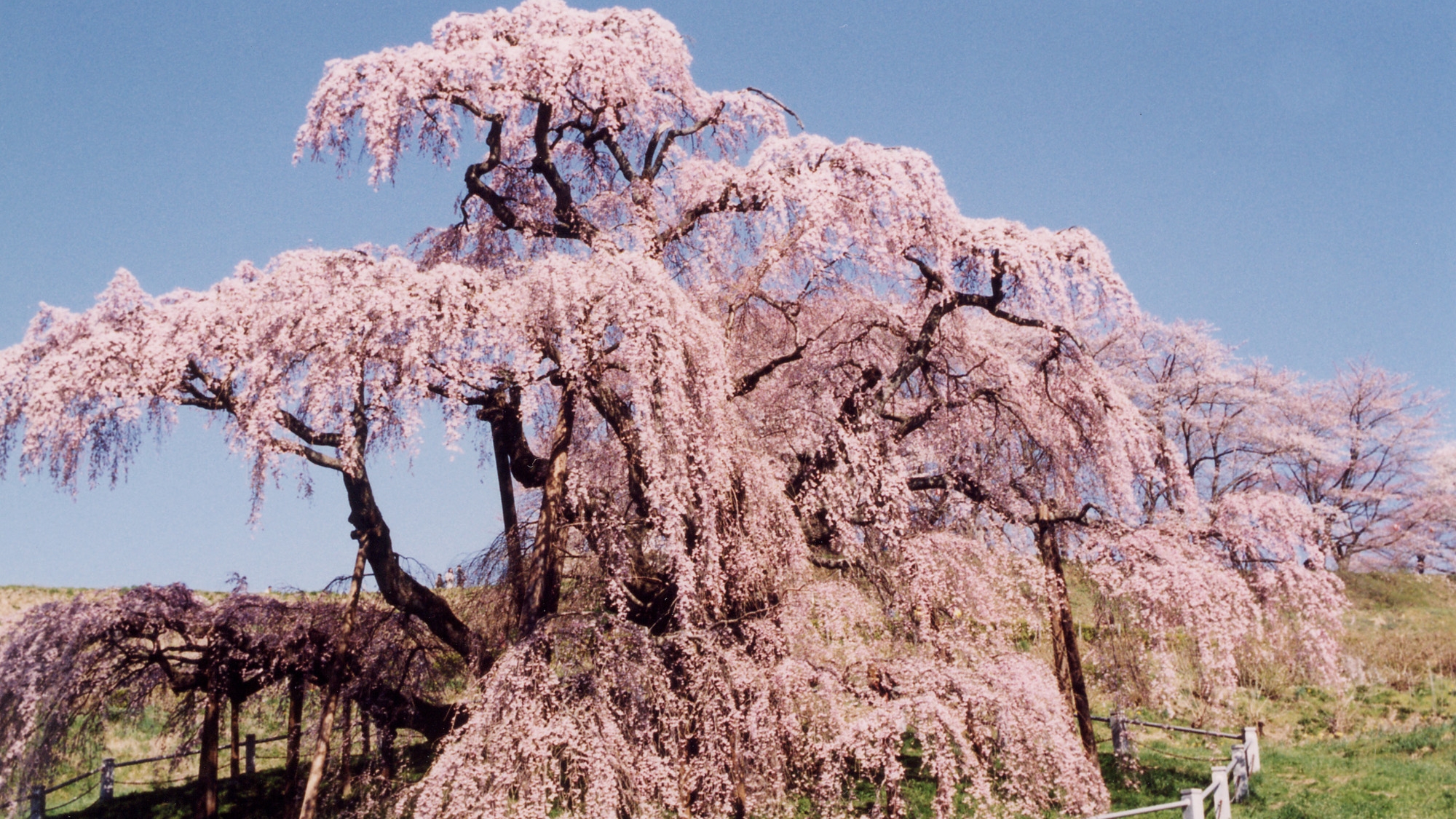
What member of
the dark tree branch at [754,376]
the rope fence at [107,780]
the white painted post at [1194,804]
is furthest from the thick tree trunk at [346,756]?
the white painted post at [1194,804]

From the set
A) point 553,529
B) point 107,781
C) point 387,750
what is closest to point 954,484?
point 553,529

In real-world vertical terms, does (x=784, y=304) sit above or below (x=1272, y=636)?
above

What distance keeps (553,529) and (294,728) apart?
440cm

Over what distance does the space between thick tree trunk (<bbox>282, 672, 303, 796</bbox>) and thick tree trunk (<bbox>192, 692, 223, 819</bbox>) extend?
0.83 m

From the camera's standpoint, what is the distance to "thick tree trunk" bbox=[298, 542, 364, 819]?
11.2 m

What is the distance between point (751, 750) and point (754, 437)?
352 centimetres

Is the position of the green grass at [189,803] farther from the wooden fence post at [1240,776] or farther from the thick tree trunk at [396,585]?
the wooden fence post at [1240,776]

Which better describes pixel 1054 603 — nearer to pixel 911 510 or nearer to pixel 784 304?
pixel 911 510

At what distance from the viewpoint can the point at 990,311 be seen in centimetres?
1413

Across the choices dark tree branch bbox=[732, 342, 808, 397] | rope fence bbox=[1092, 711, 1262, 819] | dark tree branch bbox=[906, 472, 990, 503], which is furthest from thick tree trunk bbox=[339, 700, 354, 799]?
rope fence bbox=[1092, 711, 1262, 819]

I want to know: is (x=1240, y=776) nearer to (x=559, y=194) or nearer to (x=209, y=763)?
(x=559, y=194)

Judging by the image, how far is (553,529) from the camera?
11.5 meters

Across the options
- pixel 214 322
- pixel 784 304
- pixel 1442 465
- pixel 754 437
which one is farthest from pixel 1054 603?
pixel 1442 465

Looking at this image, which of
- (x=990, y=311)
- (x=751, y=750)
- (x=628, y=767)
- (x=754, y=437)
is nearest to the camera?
(x=628, y=767)
